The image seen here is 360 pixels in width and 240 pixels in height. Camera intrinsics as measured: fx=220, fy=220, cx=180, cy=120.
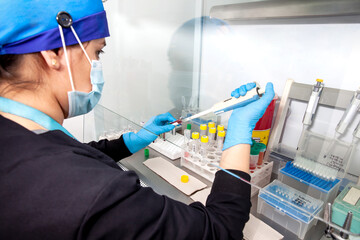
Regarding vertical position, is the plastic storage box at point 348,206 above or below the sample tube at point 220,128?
below

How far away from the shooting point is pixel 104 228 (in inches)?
17.3

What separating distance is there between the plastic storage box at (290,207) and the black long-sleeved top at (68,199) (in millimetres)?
324

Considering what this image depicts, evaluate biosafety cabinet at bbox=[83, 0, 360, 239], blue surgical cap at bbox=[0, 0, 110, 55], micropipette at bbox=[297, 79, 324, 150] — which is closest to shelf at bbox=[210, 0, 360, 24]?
biosafety cabinet at bbox=[83, 0, 360, 239]

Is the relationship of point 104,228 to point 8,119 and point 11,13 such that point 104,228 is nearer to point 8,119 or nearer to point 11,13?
point 8,119

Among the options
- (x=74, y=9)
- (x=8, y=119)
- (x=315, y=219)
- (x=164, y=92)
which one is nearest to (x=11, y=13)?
(x=74, y=9)

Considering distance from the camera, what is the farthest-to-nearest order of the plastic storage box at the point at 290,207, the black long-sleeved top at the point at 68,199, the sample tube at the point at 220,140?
1. the sample tube at the point at 220,140
2. the plastic storage box at the point at 290,207
3. the black long-sleeved top at the point at 68,199

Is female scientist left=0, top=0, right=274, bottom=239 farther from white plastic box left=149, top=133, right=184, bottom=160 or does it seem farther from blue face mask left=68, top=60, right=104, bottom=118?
white plastic box left=149, top=133, right=184, bottom=160

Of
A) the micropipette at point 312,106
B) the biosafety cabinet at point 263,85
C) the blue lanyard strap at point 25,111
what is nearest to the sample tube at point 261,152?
the biosafety cabinet at point 263,85

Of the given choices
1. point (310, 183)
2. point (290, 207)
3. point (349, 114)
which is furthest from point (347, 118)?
point (290, 207)

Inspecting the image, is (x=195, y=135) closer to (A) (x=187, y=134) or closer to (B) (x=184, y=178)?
(A) (x=187, y=134)

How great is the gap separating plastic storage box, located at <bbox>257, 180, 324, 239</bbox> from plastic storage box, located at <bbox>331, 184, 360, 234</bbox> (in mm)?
48

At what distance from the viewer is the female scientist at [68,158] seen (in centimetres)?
44

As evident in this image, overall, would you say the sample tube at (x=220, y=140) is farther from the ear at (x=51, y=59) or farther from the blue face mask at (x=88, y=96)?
the ear at (x=51, y=59)

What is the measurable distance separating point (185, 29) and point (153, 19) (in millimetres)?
232
